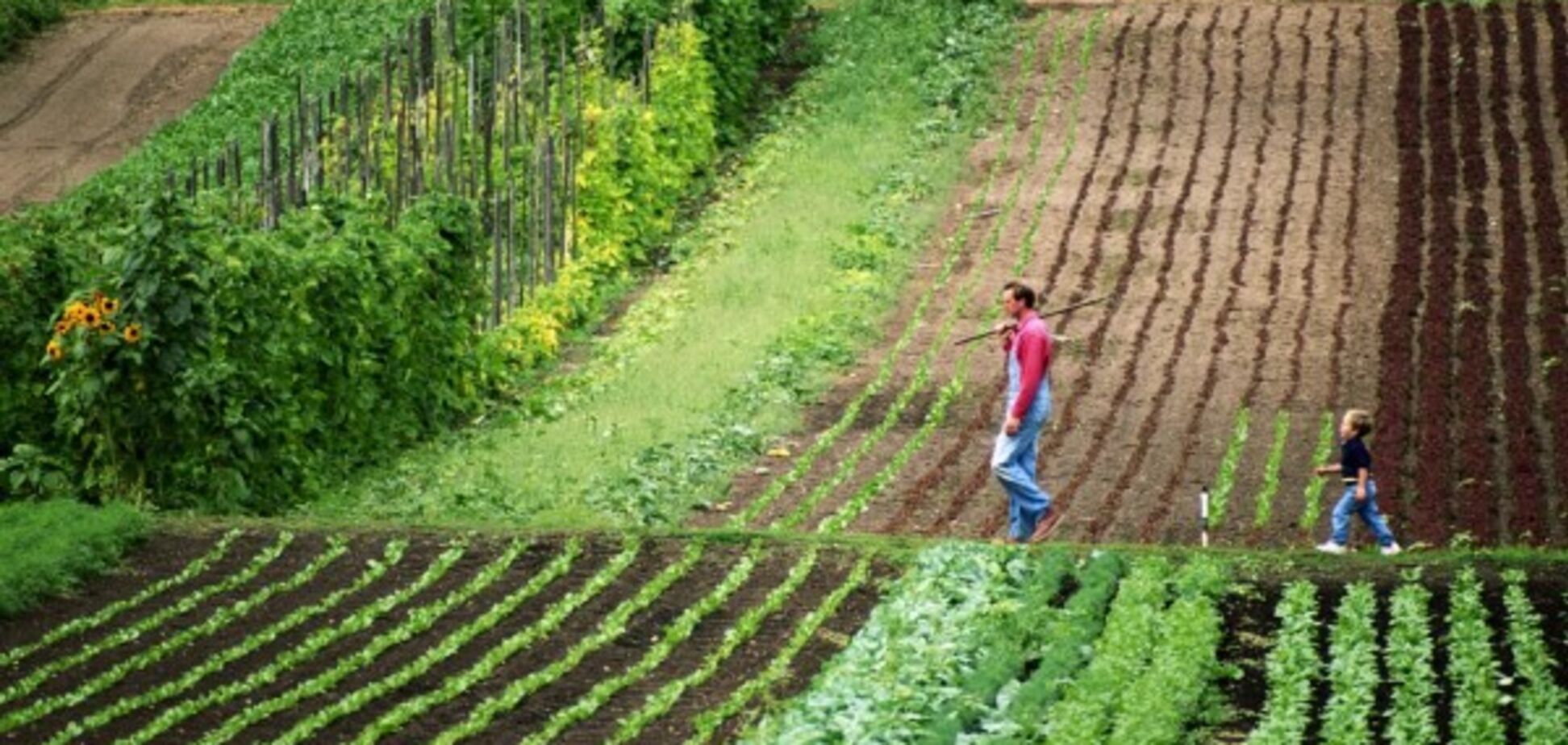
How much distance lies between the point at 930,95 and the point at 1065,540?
1634 centimetres

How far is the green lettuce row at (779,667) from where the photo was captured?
14547 mm

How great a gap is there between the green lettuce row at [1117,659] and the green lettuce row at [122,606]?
567 centimetres

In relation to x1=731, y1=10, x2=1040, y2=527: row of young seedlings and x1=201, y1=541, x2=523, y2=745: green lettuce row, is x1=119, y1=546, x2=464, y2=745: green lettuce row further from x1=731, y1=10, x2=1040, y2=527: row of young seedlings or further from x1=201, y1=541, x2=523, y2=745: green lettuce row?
x1=731, y1=10, x2=1040, y2=527: row of young seedlings

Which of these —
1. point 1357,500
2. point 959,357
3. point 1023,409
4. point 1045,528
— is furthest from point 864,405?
point 1357,500

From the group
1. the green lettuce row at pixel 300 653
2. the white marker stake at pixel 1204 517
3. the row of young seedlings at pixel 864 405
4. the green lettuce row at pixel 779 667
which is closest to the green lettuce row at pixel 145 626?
the green lettuce row at pixel 300 653

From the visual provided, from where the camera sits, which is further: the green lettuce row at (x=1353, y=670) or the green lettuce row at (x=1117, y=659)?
the green lettuce row at (x=1353, y=670)

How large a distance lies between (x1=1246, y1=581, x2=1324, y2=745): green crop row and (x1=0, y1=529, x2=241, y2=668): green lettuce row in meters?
6.58

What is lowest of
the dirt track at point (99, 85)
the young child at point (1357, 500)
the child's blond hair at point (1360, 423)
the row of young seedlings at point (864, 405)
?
the row of young seedlings at point (864, 405)

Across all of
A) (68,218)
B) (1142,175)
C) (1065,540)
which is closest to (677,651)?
(1065,540)

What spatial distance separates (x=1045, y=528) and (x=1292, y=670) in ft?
15.5

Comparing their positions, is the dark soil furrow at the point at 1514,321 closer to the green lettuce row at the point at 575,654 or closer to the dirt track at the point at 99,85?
the green lettuce row at the point at 575,654

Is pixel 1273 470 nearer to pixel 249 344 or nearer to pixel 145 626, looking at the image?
pixel 249 344

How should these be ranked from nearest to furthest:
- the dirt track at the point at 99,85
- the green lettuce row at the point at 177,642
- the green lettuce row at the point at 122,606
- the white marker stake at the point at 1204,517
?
the green lettuce row at the point at 177,642 < the green lettuce row at the point at 122,606 < the white marker stake at the point at 1204,517 < the dirt track at the point at 99,85

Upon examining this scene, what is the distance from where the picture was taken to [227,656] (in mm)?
16000
